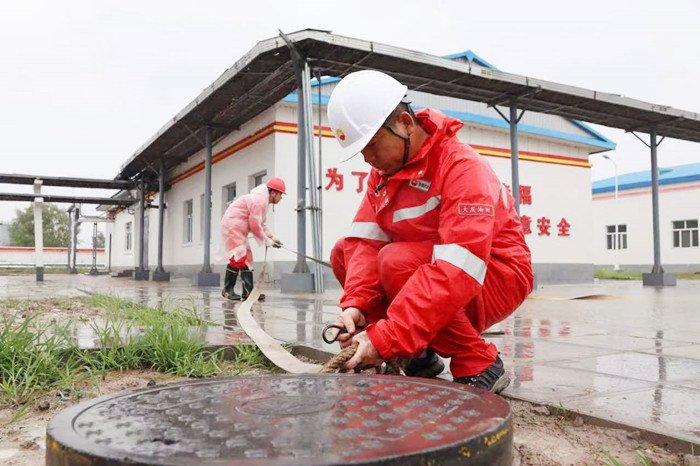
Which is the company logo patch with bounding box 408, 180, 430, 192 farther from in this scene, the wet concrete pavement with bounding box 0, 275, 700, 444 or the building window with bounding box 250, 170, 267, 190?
the building window with bounding box 250, 170, 267, 190

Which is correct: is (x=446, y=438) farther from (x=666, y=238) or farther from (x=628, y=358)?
(x=666, y=238)

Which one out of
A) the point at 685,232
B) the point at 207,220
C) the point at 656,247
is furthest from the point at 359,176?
the point at 685,232

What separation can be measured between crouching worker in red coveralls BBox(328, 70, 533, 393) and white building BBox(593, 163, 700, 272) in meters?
26.0

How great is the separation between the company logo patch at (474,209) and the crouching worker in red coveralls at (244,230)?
5.54 metres

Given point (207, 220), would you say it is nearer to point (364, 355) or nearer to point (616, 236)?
point (364, 355)

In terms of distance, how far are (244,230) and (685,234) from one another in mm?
23466

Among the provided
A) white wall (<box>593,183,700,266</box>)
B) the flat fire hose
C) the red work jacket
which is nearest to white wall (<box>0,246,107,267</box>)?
white wall (<box>593,183,700,266</box>)

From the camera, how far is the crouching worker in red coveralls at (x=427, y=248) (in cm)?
182

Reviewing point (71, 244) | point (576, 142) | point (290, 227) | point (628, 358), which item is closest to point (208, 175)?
point (290, 227)

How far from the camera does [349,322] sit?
212 centimetres

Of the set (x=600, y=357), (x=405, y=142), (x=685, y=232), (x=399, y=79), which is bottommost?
(x=600, y=357)

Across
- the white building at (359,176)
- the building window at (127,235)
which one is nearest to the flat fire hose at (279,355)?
the white building at (359,176)

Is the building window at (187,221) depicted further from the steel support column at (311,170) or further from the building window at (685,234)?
Result: the building window at (685,234)

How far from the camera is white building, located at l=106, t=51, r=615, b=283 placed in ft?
39.2
